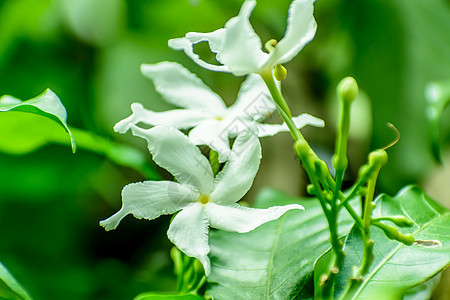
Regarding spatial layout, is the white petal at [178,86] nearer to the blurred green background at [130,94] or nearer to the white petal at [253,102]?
the white petal at [253,102]

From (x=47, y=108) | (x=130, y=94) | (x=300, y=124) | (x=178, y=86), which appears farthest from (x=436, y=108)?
(x=130, y=94)

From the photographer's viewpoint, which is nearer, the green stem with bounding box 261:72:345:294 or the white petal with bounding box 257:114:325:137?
the green stem with bounding box 261:72:345:294

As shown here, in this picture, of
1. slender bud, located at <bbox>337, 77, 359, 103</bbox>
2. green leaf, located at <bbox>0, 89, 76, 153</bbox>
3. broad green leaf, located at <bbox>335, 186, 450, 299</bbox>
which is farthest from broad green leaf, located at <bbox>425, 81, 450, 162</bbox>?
green leaf, located at <bbox>0, 89, 76, 153</bbox>

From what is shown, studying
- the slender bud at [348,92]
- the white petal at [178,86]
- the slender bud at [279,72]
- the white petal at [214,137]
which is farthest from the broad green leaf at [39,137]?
the slender bud at [348,92]

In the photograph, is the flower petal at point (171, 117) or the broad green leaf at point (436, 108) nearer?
the flower petal at point (171, 117)

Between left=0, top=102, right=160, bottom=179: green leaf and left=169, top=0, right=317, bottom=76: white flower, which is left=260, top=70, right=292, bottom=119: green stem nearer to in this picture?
left=169, top=0, right=317, bottom=76: white flower
